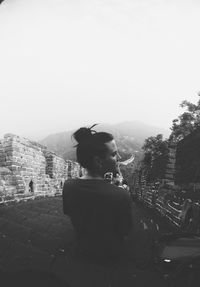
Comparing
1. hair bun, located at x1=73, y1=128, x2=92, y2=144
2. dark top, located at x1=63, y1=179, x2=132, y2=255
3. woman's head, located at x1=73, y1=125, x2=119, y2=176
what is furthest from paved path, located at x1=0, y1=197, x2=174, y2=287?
hair bun, located at x1=73, y1=128, x2=92, y2=144

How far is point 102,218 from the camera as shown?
1790 millimetres

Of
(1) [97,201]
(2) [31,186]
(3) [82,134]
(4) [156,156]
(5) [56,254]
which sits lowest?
(5) [56,254]

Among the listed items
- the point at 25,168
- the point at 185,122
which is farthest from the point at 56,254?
the point at 185,122

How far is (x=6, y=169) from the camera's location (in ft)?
19.0

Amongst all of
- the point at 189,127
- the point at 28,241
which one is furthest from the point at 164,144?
the point at 28,241

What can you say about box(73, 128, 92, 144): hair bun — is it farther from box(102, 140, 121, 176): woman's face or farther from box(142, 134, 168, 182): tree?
box(142, 134, 168, 182): tree

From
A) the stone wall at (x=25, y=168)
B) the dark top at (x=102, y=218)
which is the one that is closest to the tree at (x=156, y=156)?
the stone wall at (x=25, y=168)

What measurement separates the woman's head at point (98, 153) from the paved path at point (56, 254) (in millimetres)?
444

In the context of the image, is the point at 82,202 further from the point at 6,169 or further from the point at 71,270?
the point at 6,169

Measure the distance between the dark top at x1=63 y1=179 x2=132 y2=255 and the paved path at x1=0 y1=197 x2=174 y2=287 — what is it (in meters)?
0.07

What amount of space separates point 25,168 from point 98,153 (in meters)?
4.60

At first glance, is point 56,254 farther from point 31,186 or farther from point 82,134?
point 31,186

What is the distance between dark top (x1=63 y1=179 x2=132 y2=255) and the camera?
5.68 feet

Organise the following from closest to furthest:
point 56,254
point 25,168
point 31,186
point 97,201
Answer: point 56,254 < point 97,201 < point 25,168 < point 31,186
